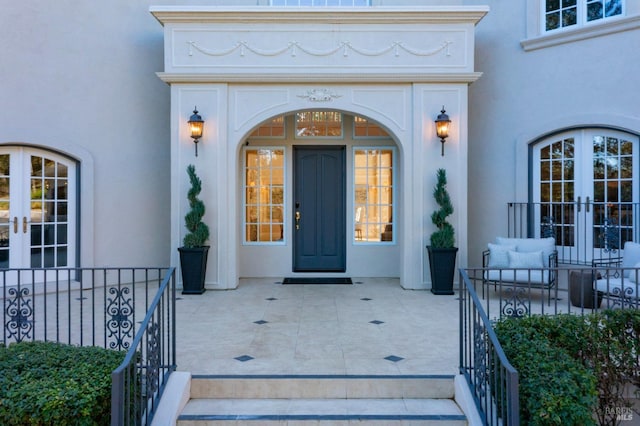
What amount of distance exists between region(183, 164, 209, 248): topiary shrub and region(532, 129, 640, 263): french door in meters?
5.05

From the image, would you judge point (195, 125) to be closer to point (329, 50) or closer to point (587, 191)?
point (329, 50)

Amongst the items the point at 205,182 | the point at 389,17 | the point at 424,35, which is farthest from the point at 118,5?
the point at 424,35

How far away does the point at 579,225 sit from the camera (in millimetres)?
7043

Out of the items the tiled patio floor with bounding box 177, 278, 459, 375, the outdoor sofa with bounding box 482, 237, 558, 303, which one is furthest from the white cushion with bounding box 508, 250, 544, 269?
the tiled patio floor with bounding box 177, 278, 459, 375

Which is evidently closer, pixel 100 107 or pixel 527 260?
pixel 527 260

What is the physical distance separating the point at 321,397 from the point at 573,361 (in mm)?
1763

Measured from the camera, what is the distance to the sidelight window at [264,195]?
826 cm

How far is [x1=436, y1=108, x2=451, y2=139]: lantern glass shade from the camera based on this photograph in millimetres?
6863

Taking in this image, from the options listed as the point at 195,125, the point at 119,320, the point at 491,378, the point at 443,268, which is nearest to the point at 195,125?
the point at 195,125

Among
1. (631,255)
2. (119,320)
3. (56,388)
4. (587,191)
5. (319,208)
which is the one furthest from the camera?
(319,208)

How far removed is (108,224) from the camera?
7340 mm

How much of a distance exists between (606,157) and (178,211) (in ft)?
20.5

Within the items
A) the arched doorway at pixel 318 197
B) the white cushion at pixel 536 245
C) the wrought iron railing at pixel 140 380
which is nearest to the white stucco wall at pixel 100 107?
the arched doorway at pixel 318 197

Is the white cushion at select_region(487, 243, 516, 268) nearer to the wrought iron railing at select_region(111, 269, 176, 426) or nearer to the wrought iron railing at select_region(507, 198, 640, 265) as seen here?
the wrought iron railing at select_region(507, 198, 640, 265)
